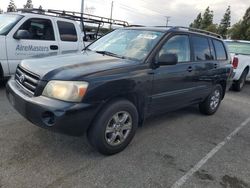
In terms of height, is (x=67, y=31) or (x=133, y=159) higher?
(x=67, y=31)

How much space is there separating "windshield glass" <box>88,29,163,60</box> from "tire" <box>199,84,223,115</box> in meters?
2.21

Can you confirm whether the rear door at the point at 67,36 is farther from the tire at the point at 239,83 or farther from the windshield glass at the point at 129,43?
the tire at the point at 239,83

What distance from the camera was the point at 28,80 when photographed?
3412 mm

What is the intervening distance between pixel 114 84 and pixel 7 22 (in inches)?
163

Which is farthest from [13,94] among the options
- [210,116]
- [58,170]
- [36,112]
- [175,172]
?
[210,116]

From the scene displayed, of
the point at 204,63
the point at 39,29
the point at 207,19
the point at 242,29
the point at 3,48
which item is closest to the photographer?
the point at 204,63

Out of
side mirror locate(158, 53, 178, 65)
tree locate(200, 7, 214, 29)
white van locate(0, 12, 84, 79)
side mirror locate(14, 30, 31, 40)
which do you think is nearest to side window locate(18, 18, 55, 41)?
white van locate(0, 12, 84, 79)

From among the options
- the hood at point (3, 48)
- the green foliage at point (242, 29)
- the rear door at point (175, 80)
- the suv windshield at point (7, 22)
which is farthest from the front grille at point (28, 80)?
the green foliage at point (242, 29)

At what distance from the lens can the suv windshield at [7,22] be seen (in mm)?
5925

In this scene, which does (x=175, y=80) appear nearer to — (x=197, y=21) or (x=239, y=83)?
(x=239, y=83)

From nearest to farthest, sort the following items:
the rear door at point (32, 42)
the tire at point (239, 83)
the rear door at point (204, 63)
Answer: the rear door at point (204, 63) < the rear door at point (32, 42) < the tire at point (239, 83)

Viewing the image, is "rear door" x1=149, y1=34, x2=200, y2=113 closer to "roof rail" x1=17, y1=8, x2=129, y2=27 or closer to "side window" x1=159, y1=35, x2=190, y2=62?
"side window" x1=159, y1=35, x2=190, y2=62

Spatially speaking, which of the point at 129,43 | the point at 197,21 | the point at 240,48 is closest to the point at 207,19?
the point at 197,21

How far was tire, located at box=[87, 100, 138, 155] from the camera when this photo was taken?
329 cm
